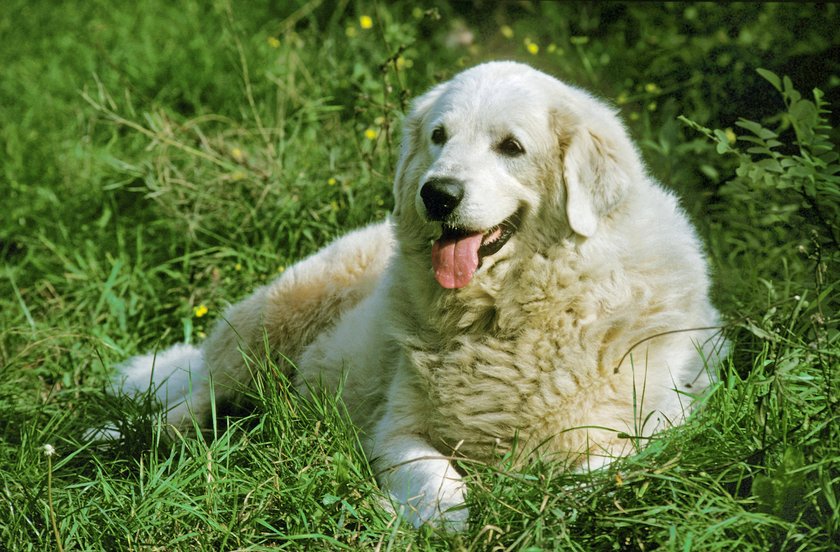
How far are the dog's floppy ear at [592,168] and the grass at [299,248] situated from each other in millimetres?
589

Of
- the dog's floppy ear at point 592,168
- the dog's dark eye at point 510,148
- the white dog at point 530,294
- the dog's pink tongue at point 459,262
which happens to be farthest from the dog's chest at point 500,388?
the dog's dark eye at point 510,148

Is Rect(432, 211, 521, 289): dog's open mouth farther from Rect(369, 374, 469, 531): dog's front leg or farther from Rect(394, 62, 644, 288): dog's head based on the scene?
Rect(369, 374, 469, 531): dog's front leg

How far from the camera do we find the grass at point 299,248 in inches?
100.0

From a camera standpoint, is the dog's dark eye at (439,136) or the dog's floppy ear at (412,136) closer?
the dog's dark eye at (439,136)

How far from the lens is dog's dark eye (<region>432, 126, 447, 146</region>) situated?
3.29 m

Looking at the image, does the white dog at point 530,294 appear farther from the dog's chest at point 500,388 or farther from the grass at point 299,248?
the grass at point 299,248

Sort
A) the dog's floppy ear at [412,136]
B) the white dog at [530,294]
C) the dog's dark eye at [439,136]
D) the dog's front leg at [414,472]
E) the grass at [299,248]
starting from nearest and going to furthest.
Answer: the grass at [299,248], the dog's front leg at [414,472], the white dog at [530,294], the dog's dark eye at [439,136], the dog's floppy ear at [412,136]

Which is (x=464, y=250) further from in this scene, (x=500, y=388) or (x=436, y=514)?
(x=436, y=514)

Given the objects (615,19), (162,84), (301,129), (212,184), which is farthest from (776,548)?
(162,84)

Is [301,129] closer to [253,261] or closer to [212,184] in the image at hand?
[212,184]

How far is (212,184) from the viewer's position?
5129 mm

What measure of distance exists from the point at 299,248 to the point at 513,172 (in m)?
2.09

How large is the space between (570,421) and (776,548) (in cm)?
78

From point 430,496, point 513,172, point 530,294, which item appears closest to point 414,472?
point 430,496
